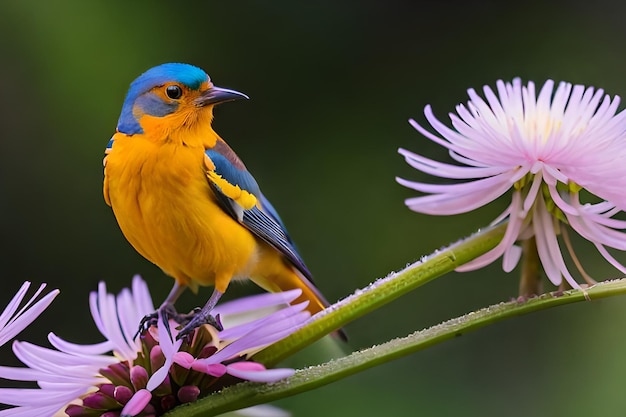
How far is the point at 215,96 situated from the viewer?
0.53m

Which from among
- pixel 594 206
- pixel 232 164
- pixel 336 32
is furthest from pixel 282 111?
pixel 594 206

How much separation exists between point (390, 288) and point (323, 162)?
1.02m

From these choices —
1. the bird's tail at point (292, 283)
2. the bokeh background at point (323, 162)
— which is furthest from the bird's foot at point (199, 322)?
the bokeh background at point (323, 162)

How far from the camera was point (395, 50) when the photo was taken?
1.61 m

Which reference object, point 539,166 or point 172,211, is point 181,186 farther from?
point 539,166

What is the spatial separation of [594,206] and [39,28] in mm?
1107

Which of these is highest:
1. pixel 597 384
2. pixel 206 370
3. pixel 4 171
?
pixel 4 171

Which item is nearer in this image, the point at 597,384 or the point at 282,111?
the point at 597,384

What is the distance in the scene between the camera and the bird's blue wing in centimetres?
56

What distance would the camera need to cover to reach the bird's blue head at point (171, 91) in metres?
0.53

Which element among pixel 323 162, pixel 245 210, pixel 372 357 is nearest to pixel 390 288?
pixel 372 357

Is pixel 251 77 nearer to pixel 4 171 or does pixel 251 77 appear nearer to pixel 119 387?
pixel 4 171

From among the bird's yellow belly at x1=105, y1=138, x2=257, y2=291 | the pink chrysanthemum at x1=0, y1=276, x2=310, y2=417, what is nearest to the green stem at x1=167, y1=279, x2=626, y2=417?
the pink chrysanthemum at x1=0, y1=276, x2=310, y2=417

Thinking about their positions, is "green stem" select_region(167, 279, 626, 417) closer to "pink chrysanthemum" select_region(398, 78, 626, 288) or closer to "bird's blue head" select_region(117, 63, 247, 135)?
"pink chrysanthemum" select_region(398, 78, 626, 288)
